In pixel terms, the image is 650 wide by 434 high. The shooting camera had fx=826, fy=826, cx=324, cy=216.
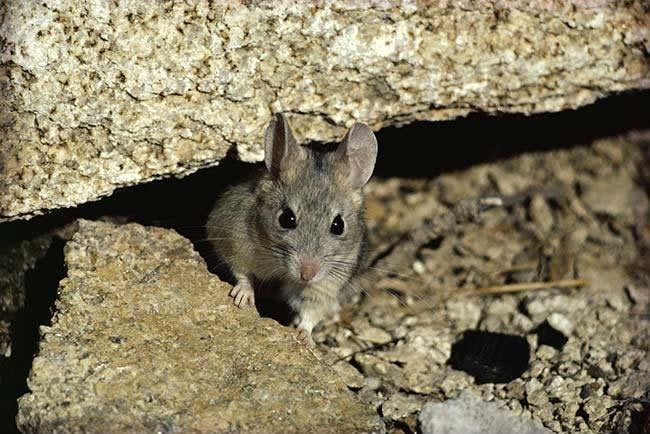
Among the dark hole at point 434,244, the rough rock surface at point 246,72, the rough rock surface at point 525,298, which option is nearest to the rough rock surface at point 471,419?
the rough rock surface at point 525,298

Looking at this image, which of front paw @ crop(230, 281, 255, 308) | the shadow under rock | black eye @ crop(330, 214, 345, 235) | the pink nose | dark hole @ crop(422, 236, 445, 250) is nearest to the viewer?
the pink nose

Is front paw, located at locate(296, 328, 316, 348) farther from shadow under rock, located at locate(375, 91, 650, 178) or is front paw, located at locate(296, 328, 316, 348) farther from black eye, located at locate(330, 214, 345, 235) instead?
shadow under rock, located at locate(375, 91, 650, 178)

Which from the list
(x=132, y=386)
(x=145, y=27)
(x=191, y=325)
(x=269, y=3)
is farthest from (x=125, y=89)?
(x=132, y=386)

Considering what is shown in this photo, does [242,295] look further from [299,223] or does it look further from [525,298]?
[525,298]

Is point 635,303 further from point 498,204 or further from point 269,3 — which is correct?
point 269,3

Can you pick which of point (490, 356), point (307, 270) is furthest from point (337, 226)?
point (490, 356)

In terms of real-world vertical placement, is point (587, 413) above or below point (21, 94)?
below

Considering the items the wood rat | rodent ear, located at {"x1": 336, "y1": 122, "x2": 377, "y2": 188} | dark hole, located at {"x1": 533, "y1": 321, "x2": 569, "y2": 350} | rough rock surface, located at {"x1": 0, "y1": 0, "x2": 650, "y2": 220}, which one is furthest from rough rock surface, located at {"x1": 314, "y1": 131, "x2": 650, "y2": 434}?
rough rock surface, located at {"x1": 0, "y1": 0, "x2": 650, "y2": 220}
